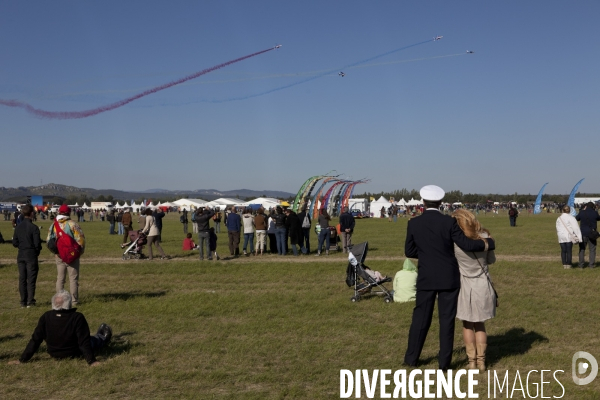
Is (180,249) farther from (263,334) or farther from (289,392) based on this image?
(289,392)

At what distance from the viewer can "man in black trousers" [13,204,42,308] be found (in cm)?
1098

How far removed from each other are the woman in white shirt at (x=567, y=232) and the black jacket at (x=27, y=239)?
38.2 feet

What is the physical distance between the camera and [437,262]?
20.8ft

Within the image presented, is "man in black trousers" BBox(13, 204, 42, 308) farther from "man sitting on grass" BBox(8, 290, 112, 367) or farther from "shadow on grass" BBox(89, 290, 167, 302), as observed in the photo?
"man sitting on grass" BBox(8, 290, 112, 367)

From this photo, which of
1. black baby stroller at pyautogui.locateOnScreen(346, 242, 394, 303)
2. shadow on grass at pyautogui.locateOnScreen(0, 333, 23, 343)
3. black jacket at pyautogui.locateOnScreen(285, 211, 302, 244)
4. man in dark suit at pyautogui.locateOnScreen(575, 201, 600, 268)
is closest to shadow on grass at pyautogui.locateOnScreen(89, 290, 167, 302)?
shadow on grass at pyautogui.locateOnScreen(0, 333, 23, 343)

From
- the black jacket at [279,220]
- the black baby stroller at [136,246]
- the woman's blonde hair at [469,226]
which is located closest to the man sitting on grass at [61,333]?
the woman's blonde hair at [469,226]

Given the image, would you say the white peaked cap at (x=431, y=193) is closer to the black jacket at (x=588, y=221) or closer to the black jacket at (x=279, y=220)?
the black jacket at (x=588, y=221)

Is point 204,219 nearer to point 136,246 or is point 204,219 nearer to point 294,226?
point 136,246

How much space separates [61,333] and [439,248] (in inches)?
166

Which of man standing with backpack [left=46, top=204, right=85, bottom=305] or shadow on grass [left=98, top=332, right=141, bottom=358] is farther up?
man standing with backpack [left=46, top=204, right=85, bottom=305]

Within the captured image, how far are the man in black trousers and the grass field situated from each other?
0.31 metres

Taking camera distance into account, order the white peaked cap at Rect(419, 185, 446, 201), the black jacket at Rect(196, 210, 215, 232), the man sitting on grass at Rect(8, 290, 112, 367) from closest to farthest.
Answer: the white peaked cap at Rect(419, 185, 446, 201) < the man sitting on grass at Rect(8, 290, 112, 367) < the black jacket at Rect(196, 210, 215, 232)

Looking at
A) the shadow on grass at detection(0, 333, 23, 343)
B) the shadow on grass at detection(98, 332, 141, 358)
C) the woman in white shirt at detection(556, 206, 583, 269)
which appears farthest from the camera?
the woman in white shirt at detection(556, 206, 583, 269)

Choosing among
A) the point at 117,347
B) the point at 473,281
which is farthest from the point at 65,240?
the point at 473,281
